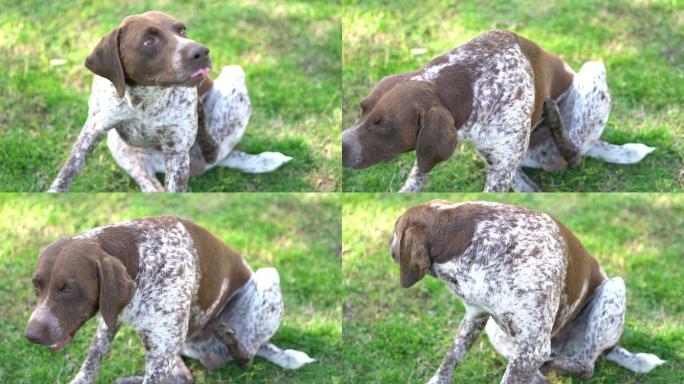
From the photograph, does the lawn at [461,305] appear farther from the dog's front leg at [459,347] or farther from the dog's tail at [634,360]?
the dog's front leg at [459,347]

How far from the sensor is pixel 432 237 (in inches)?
207

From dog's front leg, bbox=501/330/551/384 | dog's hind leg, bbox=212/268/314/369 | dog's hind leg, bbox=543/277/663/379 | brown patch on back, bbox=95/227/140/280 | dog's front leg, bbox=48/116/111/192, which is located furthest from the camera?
dog's front leg, bbox=48/116/111/192

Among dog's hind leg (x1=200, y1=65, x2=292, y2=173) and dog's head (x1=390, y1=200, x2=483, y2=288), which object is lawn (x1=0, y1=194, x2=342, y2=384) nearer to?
dog's hind leg (x1=200, y1=65, x2=292, y2=173)

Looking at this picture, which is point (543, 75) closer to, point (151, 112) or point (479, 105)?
point (479, 105)

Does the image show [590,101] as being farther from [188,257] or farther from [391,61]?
[188,257]

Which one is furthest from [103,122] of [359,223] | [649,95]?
[649,95]

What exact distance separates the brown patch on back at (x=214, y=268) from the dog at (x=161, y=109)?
2.69 ft

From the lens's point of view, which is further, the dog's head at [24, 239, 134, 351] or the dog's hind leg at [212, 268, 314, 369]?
the dog's hind leg at [212, 268, 314, 369]

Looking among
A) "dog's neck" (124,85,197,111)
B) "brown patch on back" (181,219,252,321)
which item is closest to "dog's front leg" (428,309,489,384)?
"brown patch on back" (181,219,252,321)

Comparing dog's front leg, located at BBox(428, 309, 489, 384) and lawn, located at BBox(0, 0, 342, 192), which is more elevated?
lawn, located at BBox(0, 0, 342, 192)

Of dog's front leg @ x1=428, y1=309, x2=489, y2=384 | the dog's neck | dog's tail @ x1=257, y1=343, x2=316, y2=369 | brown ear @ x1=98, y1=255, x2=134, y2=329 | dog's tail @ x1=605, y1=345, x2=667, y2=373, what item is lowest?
dog's tail @ x1=257, y1=343, x2=316, y2=369

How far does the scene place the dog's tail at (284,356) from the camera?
639cm

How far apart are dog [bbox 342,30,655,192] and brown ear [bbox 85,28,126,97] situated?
4.46 ft

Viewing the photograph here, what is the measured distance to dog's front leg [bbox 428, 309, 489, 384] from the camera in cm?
585
